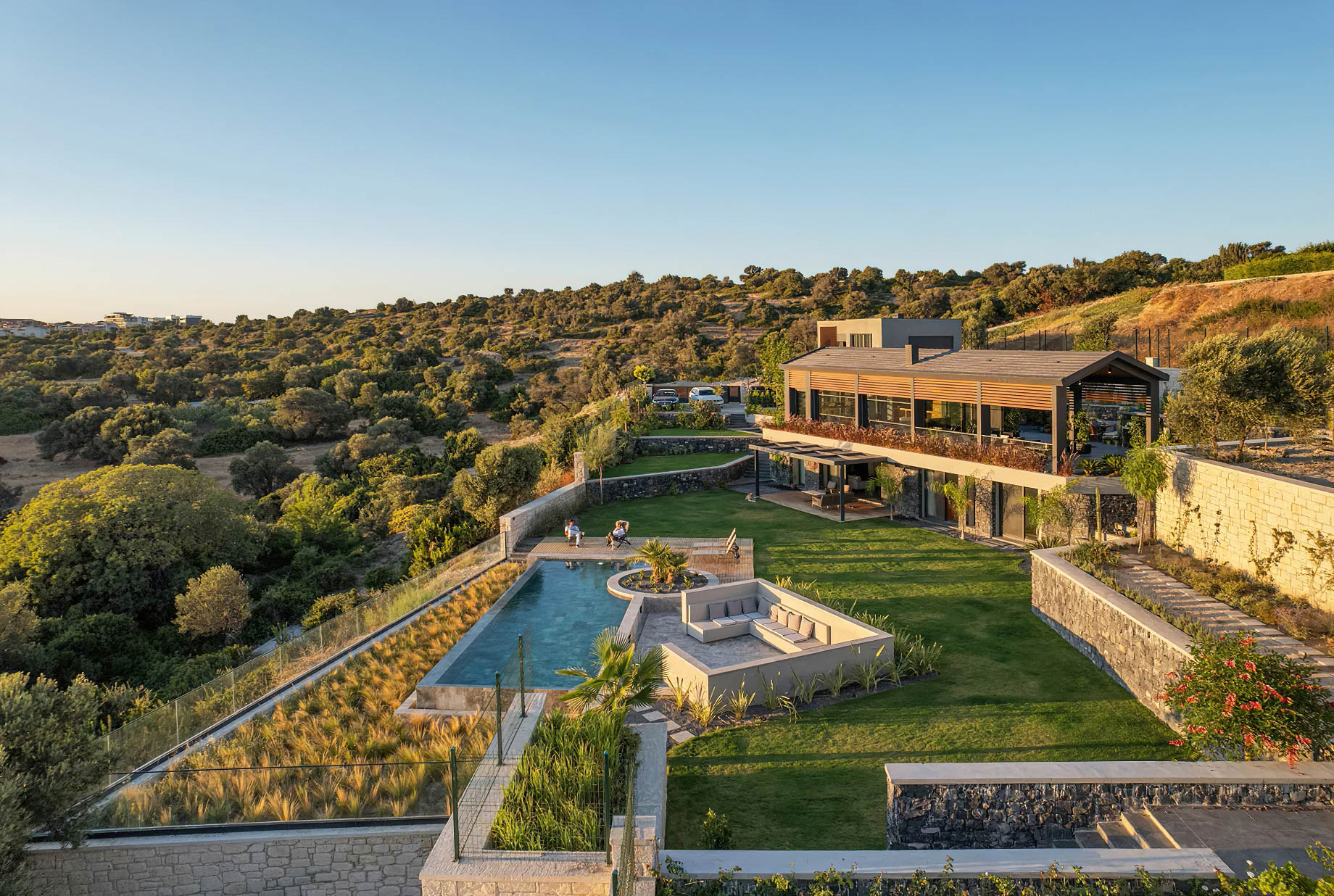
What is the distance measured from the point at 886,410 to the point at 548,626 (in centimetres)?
1483

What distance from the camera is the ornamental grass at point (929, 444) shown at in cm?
1902

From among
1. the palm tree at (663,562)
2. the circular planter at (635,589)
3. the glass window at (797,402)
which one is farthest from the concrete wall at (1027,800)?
the glass window at (797,402)

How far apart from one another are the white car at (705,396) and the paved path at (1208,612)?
93.2ft

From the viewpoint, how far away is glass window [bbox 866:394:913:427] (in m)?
24.3

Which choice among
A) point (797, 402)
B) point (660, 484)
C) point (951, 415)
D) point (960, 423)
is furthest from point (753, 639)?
point (797, 402)

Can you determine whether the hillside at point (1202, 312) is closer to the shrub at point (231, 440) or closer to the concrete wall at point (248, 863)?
the concrete wall at point (248, 863)

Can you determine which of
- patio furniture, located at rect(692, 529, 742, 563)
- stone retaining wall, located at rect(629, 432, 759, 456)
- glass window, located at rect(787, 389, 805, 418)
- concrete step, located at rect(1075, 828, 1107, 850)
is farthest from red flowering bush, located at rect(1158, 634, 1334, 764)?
stone retaining wall, located at rect(629, 432, 759, 456)

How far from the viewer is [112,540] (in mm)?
24594

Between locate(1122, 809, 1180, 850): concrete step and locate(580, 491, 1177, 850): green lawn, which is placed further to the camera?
locate(580, 491, 1177, 850): green lawn

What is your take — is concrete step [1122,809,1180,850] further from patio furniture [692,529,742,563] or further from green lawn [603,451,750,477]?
green lawn [603,451,750,477]

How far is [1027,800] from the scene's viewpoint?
24.9 ft

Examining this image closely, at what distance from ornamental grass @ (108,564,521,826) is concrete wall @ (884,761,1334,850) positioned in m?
4.88

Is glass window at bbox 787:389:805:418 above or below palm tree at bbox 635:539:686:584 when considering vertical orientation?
above

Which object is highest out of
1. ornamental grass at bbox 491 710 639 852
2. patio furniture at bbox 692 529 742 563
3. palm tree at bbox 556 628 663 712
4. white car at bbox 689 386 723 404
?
white car at bbox 689 386 723 404
